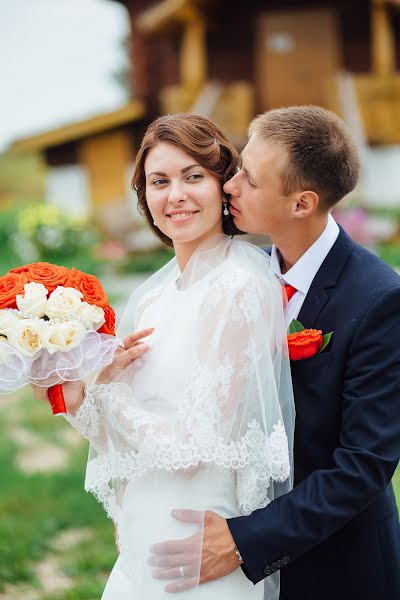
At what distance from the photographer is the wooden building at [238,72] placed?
13.8 meters

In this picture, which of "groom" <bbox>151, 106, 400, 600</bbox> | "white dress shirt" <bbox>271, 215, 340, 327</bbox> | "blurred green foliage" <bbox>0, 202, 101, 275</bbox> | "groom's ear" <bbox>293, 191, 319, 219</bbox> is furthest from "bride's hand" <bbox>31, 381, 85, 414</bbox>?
"blurred green foliage" <bbox>0, 202, 101, 275</bbox>

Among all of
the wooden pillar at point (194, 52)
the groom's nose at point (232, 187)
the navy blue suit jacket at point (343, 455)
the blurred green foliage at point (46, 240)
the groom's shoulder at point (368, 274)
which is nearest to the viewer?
the navy blue suit jacket at point (343, 455)

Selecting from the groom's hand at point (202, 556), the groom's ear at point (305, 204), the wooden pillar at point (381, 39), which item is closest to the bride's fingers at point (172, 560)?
the groom's hand at point (202, 556)

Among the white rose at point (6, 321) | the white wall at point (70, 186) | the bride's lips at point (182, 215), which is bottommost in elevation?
the white wall at point (70, 186)

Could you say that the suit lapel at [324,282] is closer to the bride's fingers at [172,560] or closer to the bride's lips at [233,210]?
the bride's lips at [233,210]

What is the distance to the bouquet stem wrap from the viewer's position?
2.33 meters

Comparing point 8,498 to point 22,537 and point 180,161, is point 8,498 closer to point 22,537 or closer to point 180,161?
point 22,537

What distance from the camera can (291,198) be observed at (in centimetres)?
244

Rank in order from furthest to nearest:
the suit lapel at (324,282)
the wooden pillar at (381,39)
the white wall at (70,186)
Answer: the white wall at (70,186) < the wooden pillar at (381,39) < the suit lapel at (324,282)

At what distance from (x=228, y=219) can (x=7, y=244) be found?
1102 centimetres

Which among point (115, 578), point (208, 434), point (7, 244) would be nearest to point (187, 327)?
point (208, 434)

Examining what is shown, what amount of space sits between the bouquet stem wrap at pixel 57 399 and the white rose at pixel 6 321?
24 centimetres

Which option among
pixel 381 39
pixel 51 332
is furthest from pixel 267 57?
pixel 51 332

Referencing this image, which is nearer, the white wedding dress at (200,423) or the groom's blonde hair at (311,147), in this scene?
the white wedding dress at (200,423)
